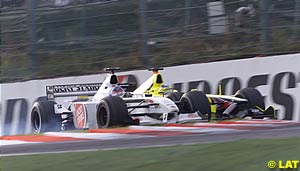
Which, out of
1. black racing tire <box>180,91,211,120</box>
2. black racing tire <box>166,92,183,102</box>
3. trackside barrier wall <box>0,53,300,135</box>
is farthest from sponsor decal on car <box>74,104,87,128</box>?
trackside barrier wall <box>0,53,300,135</box>

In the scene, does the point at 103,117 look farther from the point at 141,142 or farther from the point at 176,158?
the point at 176,158

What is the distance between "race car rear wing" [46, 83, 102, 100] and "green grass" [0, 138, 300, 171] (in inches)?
239

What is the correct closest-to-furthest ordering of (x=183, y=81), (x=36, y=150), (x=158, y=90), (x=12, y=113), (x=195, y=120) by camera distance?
(x=36, y=150) → (x=195, y=120) → (x=158, y=90) → (x=183, y=81) → (x=12, y=113)

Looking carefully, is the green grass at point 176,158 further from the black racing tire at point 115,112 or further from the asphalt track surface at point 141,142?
the black racing tire at point 115,112

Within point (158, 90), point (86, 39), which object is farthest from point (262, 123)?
point (86, 39)

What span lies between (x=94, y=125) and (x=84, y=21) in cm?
341

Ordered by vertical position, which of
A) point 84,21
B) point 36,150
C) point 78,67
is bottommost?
point 36,150

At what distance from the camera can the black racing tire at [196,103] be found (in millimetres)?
12180

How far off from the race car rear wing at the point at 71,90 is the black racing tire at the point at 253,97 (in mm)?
2902

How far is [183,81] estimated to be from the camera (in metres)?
14.1

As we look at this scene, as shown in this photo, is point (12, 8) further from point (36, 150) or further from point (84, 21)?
point (36, 150)

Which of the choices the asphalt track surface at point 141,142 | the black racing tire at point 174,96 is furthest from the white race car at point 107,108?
the asphalt track surface at point 141,142

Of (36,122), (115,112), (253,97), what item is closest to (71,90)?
(36,122)

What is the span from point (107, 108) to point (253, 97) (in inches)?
105
